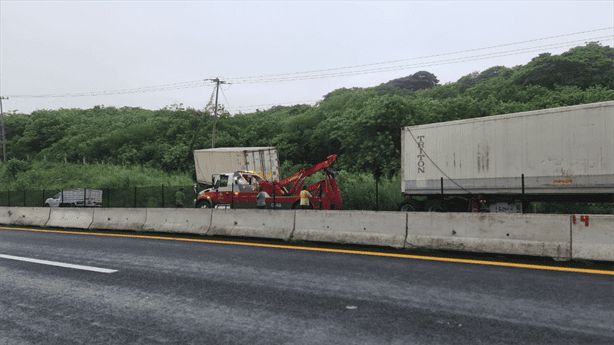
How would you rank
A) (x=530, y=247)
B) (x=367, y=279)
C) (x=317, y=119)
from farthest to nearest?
(x=317, y=119), (x=530, y=247), (x=367, y=279)

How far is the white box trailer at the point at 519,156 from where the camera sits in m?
13.1

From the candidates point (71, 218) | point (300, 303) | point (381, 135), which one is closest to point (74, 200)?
point (71, 218)

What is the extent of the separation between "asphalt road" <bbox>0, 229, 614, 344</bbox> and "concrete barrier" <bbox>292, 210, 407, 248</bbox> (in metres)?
1.16

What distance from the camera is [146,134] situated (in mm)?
62094

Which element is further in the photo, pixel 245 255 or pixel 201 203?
pixel 201 203

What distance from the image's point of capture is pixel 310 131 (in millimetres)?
51406

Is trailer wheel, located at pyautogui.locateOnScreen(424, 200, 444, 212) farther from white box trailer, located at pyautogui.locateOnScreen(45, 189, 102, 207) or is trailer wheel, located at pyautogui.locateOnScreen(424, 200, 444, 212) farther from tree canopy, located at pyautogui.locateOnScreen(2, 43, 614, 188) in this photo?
white box trailer, located at pyautogui.locateOnScreen(45, 189, 102, 207)

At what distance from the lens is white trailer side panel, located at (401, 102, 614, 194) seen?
42.9 feet

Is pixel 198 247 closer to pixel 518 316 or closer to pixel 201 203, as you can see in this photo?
pixel 518 316

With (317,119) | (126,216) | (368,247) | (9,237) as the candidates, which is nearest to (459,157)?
(368,247)

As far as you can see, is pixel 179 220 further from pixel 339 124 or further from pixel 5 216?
pixel 339 124

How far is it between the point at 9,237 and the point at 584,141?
1655 centimetres

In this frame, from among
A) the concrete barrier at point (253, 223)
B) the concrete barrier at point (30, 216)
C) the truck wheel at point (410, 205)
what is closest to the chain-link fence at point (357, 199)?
the truck wheel at point (410, 205)

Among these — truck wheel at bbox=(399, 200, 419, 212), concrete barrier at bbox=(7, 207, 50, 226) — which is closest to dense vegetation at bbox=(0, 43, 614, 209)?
truck wheel at bbox=(399, 200, 419, 212)
